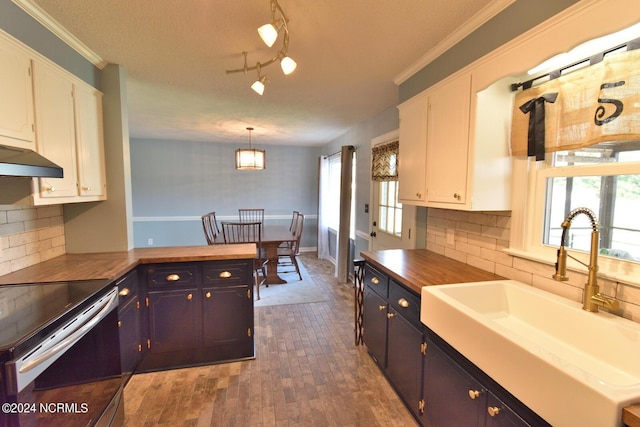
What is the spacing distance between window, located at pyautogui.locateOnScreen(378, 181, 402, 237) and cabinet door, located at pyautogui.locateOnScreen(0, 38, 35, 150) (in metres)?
2.91

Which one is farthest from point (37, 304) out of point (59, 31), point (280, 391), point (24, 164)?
point (59, 31)

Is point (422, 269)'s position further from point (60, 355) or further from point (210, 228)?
point (210, 228)

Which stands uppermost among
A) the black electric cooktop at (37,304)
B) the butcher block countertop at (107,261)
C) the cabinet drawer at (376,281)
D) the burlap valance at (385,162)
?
the burlap valance at (385,162)

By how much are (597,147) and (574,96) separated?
0.83ft

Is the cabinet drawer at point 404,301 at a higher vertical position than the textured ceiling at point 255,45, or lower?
lower

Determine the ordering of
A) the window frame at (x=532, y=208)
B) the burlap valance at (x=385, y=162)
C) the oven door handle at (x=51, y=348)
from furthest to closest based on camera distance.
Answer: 1. the burlap valance at (x=385, y=162)
2. the window frame at (x=532, y=208)
3. the oven door handle at (x=51, y=348)

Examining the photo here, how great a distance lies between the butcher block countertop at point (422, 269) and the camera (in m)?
1.67

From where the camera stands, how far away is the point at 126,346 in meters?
1.94

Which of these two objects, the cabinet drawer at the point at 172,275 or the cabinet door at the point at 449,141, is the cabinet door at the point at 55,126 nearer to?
the cabinet drawer at the point at 172,275

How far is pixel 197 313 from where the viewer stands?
2281 mm

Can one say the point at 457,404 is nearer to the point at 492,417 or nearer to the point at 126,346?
the point at 492,417

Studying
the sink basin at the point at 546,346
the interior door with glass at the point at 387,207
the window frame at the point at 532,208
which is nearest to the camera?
the sink basin at the point at 546,346

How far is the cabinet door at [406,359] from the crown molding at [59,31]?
2764 millimetres

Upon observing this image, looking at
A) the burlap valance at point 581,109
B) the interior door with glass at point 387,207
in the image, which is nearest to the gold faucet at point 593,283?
the burlap valance at point 581,109
